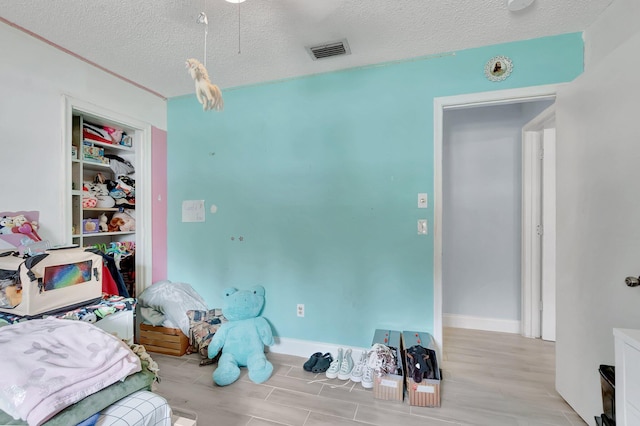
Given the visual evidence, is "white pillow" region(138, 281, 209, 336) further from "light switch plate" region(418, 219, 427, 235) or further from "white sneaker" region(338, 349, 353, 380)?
"light switch plate" region(418, 219, 427, 235)

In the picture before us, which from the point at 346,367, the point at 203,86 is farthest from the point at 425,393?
the point at 203,86

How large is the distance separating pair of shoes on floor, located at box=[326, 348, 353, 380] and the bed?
1322 millimetres

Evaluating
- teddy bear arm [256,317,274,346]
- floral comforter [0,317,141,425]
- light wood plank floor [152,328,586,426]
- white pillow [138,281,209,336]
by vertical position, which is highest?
floral comforter [0,317,141,425]

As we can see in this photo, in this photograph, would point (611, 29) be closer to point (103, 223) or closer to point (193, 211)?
point (193, 211)

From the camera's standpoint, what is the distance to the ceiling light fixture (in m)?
1.45

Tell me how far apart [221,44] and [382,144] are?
1363 mm

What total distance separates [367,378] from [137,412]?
4.78ft

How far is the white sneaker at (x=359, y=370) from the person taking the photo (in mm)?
1898

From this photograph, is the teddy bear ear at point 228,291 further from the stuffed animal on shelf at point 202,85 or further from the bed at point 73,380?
A: the stuffed animal on shelf at point 202,85

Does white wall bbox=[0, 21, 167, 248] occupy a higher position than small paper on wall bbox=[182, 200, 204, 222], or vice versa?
white wall bbox=[0, 21, 167, 248]

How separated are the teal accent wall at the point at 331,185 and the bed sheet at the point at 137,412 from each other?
149 cm

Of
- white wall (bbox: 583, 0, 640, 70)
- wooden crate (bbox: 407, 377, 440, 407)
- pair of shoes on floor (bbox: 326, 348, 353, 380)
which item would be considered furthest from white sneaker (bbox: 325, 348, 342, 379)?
white wall (bbox: 583, 0, 640, 70)

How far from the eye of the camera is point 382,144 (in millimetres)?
2119

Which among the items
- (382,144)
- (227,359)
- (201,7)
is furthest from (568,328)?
(201,7)
